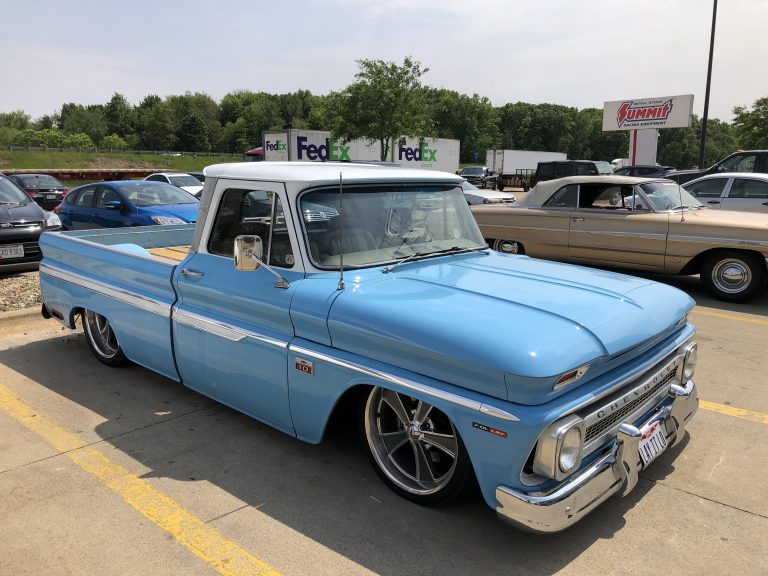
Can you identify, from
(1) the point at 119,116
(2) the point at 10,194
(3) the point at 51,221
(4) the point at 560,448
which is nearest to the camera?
(4) the point at 560,448

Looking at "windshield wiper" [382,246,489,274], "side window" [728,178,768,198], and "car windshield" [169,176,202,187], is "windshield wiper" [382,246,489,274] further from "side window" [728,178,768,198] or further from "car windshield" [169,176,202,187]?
"car windshield" [169,176,202,187]

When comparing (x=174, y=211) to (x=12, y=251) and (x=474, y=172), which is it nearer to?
(x=12, y=251)

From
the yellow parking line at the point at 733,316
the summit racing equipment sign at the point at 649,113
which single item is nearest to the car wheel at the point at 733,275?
the yellow parking line at the point at 733,316

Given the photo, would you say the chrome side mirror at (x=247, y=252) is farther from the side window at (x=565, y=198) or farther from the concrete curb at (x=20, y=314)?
the side window at (x=565, y=198)

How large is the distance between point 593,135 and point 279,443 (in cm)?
13282

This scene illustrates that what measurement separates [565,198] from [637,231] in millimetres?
1285

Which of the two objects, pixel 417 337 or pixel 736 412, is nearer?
pixel 417 337

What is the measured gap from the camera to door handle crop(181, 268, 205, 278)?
159 inches

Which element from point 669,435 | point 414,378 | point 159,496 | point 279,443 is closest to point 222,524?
point 159,496

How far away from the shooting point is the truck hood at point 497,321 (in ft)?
8.57

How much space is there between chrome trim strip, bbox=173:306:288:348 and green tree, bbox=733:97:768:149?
120 feet

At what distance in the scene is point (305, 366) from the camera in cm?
335

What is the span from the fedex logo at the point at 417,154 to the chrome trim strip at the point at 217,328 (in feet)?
97.5

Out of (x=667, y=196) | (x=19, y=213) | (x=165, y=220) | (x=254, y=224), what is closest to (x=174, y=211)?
(x=165, y=220)
